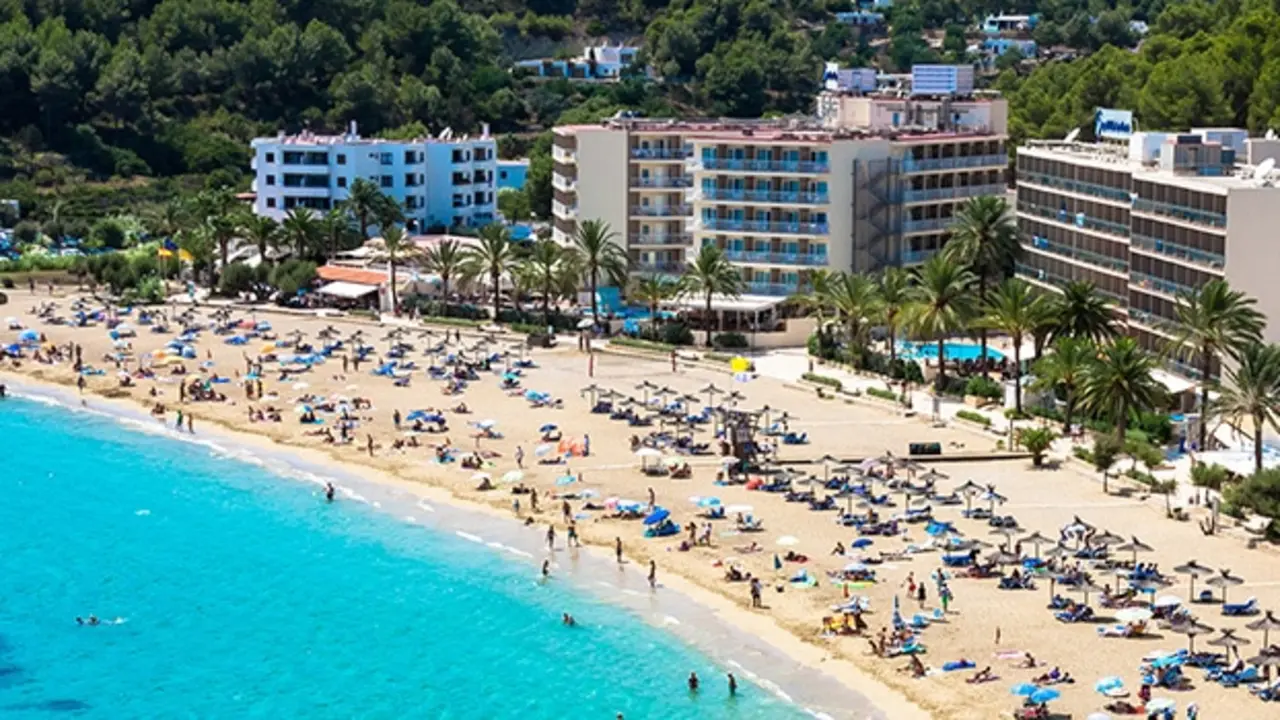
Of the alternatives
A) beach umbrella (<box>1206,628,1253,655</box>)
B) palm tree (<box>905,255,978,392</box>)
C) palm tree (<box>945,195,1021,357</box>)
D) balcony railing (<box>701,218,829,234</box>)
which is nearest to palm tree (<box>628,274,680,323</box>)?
balcony railing (<box>701,218,829,234</box>)

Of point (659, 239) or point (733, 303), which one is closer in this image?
point (733, 303)

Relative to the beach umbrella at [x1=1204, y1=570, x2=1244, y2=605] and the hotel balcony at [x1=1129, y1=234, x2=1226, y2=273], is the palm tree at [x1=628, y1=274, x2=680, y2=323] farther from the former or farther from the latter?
the beach umbrella at [x1=1204, y1=570, x2=1244, y2=605]

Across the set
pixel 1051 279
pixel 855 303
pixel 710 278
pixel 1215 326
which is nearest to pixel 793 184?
pixel 710 278

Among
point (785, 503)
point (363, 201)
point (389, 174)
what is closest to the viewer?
point (785, 503)

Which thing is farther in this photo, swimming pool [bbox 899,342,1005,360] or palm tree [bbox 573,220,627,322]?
palm tree [bbox 573,220,627,322]

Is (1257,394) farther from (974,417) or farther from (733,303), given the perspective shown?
(733,303)

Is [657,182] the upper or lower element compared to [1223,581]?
upper

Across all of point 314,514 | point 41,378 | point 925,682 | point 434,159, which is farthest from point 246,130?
point 925,682

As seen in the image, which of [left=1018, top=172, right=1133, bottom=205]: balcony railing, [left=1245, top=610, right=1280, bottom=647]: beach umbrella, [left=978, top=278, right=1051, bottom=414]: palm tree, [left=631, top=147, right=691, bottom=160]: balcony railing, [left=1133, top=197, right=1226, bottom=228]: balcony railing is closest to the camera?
[left=1245, top=610, right=1280, bottom=647]: beach umbrella

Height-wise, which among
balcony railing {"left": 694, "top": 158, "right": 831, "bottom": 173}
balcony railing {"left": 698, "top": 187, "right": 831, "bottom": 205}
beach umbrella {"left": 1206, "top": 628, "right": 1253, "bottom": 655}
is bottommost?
beach umbrella {"left": 1206, "top": 628, "right": 1253, "bottom": 655}
